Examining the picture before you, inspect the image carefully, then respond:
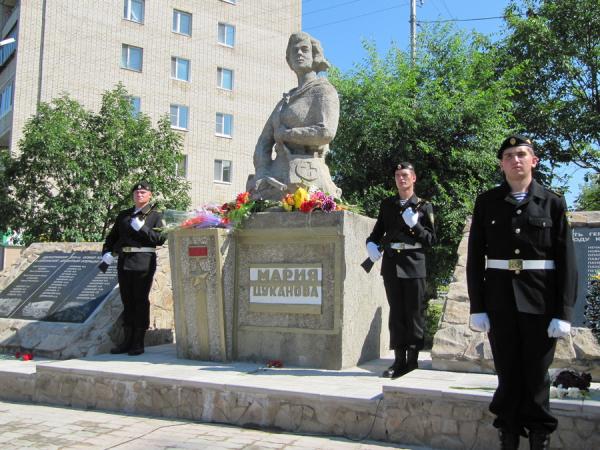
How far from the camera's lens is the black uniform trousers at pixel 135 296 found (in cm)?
656

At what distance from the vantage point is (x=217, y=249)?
19.3 feet

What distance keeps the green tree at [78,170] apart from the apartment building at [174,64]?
8.74 metres

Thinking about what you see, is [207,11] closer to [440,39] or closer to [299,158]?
[440,39]

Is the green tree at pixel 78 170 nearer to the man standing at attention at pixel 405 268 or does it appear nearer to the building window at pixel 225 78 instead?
the man standing at attention at pixel 405 268

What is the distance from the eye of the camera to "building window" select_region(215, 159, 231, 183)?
27.6m

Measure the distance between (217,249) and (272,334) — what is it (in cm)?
97

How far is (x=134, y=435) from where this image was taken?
438cm

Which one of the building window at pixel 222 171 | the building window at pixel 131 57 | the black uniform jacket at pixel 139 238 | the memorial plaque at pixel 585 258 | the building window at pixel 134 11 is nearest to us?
the memorial plaque at pixel 585 258

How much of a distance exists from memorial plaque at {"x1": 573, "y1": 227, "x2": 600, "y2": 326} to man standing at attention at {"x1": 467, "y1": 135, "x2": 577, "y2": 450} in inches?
78.2

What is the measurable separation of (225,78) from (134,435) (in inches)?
995

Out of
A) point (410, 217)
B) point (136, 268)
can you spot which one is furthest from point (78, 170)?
point (410, 217)

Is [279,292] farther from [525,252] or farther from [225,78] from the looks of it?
[225,78]

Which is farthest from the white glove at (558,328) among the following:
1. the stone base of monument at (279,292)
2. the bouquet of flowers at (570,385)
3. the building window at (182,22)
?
the building window at (182,22)

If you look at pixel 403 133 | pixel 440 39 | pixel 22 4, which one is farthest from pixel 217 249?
pixel 22 4
